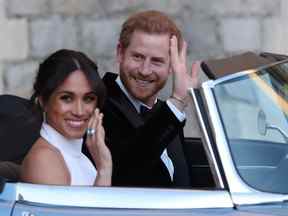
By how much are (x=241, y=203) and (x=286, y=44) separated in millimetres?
4910

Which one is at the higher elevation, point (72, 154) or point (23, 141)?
point (72, 154)

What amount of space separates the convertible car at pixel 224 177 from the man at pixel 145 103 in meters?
0.24

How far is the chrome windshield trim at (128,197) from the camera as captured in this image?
3.27m

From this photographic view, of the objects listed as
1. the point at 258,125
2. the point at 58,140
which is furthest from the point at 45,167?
the point at 258,125

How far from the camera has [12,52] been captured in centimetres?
704

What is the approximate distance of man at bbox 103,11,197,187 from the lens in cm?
364

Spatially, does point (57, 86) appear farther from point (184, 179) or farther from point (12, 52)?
point (12, 52)

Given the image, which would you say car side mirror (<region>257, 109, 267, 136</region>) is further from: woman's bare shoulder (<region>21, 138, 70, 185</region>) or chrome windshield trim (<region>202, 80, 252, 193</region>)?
woman's bare shoulder (<region>21, 138, 70, 185</region>)

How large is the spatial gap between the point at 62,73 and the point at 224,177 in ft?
2.59

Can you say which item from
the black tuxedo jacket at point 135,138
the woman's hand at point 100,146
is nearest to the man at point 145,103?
the black tuxedo jacket at point 135,138

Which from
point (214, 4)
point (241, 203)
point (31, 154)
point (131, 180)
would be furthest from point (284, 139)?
point (214, 4)

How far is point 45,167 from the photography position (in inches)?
139

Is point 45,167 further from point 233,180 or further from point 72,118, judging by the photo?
point 233,180

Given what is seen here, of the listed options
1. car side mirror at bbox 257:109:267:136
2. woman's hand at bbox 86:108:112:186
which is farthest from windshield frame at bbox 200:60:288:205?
woman's hand at bbox 86:108:112:186
